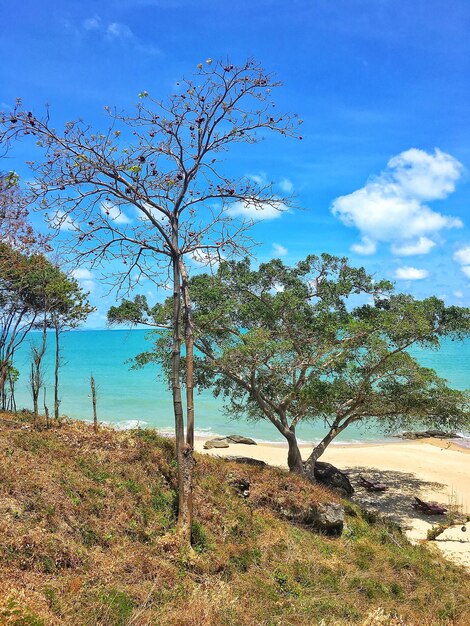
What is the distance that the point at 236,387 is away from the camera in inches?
665

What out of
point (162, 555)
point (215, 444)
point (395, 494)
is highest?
point (162, 555)

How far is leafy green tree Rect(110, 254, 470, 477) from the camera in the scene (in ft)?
44.1

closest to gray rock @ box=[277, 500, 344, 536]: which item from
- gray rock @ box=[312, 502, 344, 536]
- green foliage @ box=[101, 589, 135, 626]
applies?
gray rock @ box=[312, 502, 344, 536]

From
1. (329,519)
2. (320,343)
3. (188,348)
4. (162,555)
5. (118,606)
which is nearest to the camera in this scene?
(118,606)

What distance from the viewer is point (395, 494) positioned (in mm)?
17016

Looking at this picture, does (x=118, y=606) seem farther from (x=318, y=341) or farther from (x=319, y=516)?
(x=318, y=341)

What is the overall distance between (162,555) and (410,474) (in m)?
16.1

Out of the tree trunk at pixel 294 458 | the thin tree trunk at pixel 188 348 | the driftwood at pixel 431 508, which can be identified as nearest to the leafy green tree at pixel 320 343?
the tree trunk at pixel 294 458

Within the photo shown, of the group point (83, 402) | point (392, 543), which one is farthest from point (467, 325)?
point (83, 402)

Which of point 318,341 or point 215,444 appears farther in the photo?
point 215,444

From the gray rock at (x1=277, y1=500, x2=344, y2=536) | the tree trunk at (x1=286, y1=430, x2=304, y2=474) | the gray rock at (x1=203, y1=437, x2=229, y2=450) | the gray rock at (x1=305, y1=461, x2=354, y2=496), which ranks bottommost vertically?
the gray rock at (x1=203, y1=437, x2=229, y2=450)

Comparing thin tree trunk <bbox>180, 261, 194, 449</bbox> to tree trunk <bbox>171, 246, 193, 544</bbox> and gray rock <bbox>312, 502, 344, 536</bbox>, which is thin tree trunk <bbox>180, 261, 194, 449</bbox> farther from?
gray rock <bbox>312, 502, 344, 536</bbox>

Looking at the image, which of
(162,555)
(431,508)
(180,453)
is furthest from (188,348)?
(431,508)

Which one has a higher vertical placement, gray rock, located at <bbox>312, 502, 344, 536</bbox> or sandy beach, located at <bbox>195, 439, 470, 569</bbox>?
gray rock, located at <bbox>312, 502, 344, 536</bbox>
